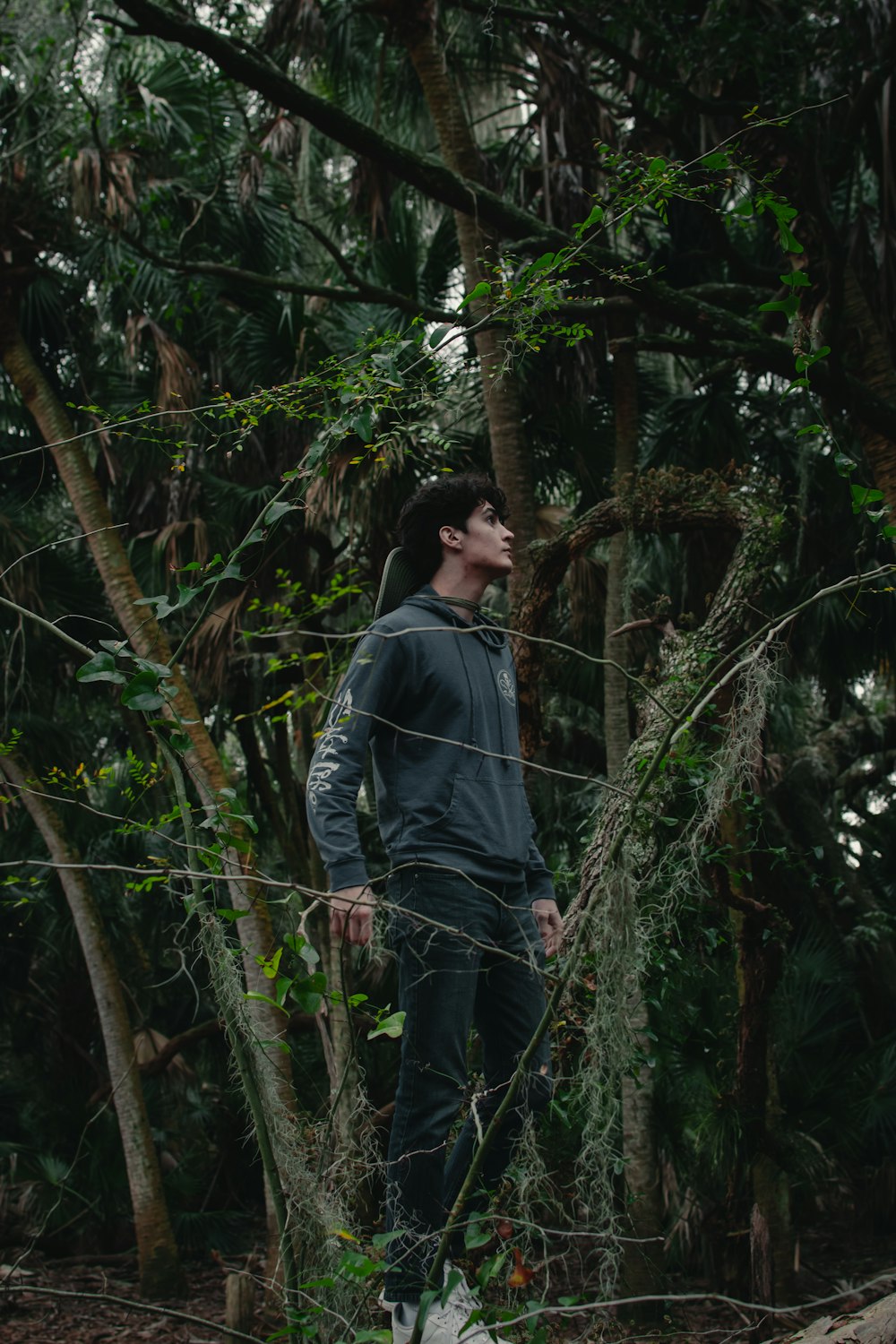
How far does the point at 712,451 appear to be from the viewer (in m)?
7.50

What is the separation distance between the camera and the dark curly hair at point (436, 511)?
3.03 metres

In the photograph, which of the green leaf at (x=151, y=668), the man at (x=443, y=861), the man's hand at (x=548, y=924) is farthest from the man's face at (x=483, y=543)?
the green leaf at (x=151, y=668)

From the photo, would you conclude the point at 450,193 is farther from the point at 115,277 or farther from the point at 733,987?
the point at 733,987

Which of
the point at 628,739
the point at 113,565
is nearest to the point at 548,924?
the point at 628,739

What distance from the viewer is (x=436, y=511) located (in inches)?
120

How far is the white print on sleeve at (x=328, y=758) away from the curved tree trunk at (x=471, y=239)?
2825mm

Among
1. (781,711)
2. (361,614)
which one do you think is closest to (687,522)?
(361,614)

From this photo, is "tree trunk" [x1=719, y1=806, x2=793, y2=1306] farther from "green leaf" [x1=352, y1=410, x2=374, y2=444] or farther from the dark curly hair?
"green leaf" [x1=352, y1=410, x2=374, y2=444]

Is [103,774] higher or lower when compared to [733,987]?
higher

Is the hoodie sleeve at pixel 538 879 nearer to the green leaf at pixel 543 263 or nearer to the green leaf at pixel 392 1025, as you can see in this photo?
the green leaf at pixel 392 1025

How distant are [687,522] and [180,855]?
6.22 metres

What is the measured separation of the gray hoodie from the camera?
103 inches

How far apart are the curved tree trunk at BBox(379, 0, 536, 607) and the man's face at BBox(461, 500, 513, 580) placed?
2.33 meters

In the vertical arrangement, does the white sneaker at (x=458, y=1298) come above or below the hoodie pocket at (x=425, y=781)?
below
